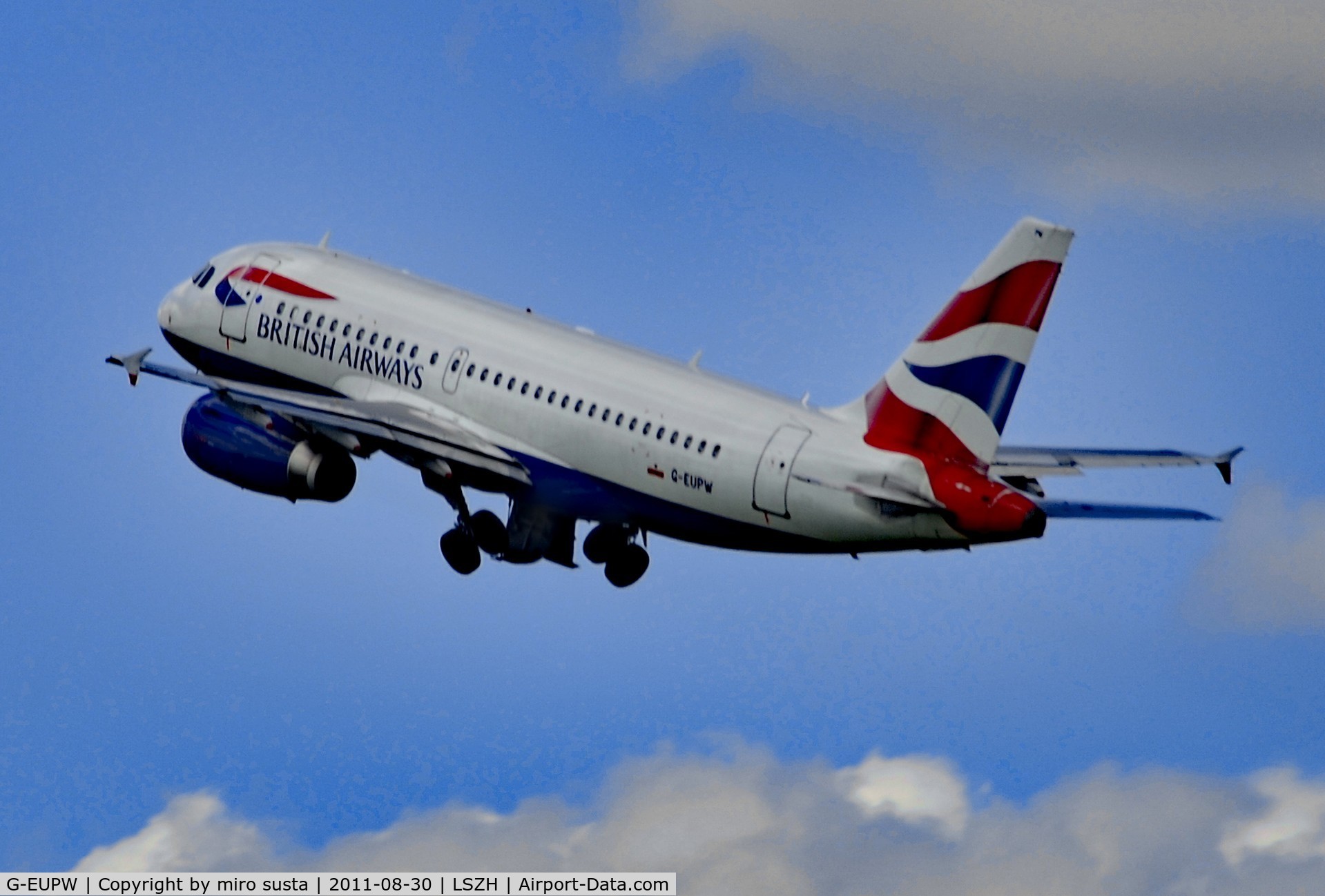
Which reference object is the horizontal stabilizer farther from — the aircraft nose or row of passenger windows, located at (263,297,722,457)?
the aircraft nose

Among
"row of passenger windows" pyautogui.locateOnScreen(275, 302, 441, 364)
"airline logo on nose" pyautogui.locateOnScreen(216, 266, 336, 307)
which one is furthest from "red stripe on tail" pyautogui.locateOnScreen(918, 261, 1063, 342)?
"airline logo on nose" pyautogui.locateOnScreen(216, 266, 336, 307)

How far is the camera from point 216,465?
6309cm

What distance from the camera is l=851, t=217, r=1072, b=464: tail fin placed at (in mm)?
53250

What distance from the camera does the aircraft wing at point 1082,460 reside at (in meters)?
57.8

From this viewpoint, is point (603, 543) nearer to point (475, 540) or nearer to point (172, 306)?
point (475, 540)

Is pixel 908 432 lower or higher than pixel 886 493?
higher

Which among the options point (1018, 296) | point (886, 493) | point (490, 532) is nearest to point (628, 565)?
point (490, 532)

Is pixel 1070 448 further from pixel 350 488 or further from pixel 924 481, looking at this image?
pixel 350 488

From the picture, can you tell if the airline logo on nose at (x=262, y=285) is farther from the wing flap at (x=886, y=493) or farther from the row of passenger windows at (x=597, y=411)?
the wing flap at (x=886, y=493)

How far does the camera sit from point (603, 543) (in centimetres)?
6369

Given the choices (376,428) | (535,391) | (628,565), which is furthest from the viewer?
(628,565)

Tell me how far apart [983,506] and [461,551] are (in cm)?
1434

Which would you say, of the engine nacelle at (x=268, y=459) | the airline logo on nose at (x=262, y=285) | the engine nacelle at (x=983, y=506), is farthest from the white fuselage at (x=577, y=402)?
the engine nacelle at (x=268, y=459)

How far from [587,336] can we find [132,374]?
10097 millimetres
